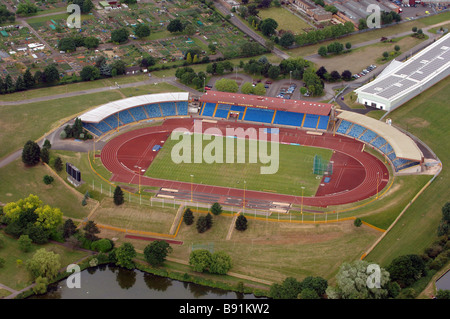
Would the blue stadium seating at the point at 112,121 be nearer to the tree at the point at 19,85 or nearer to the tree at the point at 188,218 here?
the tree at the point at 19,85

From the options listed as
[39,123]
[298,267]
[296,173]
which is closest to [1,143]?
[39,123]

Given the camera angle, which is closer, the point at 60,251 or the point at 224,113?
the point at 60,251

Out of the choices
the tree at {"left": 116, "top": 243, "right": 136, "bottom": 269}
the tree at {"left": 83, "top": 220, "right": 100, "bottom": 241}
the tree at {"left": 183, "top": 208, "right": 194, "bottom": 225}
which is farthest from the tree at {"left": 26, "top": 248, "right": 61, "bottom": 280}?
the tree at {"left": 183, "top": 208, "right": 194, "bottom": 225}

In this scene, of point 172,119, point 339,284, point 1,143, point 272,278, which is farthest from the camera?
point 172,119

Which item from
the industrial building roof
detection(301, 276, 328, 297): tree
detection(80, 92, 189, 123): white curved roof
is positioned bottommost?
detection(80, 92, 189, 123): white curved roof

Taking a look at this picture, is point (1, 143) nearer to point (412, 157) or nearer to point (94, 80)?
point (94, 80)

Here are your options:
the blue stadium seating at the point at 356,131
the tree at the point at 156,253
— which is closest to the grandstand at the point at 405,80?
the blue stadium seating at the point at 356,131

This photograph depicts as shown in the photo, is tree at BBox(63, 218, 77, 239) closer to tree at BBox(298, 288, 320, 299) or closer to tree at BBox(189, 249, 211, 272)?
tree at BBox(189, 249, 211, 272)
